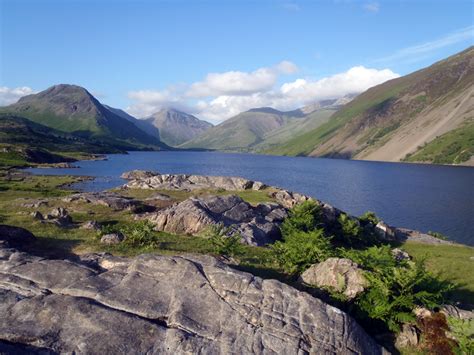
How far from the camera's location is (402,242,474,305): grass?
96.4 ft

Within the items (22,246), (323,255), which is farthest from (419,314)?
(22,246)

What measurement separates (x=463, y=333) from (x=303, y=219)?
82.7ft

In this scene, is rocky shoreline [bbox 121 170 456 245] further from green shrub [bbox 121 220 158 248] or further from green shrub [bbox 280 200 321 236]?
green shrub [bbox 121 220 158 248]

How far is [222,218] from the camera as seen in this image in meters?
39.2

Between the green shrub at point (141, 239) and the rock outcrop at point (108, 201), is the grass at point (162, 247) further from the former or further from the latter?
the rock outcrop at point (108, 201)

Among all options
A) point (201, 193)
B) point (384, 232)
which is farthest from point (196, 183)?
point (384, 232)

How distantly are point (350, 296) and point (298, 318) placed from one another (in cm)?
430

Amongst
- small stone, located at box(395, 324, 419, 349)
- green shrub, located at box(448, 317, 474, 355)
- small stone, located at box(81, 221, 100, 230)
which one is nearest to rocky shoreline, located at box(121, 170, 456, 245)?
small stone, located at box(81, 221, 100, 230)

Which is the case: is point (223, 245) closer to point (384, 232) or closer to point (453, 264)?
point (453, 264)

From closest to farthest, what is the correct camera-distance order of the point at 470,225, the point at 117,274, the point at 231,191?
1. the point at 117,274
2. the point at 231,191
3. the point at 470,225

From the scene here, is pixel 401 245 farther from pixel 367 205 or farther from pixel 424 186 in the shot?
pixel 424 186

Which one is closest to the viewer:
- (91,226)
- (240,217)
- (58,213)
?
(91,226)

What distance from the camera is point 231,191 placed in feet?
216

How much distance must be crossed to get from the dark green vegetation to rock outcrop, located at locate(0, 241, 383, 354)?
2.71 meters
